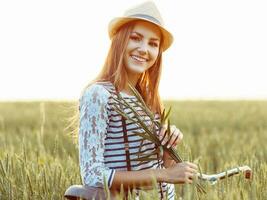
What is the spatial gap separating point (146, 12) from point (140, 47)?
0.13m

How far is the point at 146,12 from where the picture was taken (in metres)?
2.58

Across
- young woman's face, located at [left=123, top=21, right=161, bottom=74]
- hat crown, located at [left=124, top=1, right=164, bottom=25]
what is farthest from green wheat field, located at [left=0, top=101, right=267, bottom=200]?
hat crown, located at [left=124, top=1, right=164, bottom=25]

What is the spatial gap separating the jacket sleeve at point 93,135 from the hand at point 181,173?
0.70 ft

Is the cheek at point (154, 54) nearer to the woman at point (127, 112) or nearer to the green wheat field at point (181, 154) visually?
the woman at point (127, 112)

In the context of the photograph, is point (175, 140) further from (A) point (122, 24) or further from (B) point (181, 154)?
(A) point (122, 24)

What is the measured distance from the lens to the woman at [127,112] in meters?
2.33

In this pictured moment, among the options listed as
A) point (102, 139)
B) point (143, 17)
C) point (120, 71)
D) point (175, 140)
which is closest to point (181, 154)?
point (175, 140)

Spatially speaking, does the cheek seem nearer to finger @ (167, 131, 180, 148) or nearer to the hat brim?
the hat brim

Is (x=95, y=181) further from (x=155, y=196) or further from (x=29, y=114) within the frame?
(x=29, y=114)

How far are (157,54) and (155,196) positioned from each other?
867 millimetres

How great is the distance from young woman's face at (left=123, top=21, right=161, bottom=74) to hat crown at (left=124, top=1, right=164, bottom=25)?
0.04 m

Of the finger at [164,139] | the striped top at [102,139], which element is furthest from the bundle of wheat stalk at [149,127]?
the striped top at [102,139]

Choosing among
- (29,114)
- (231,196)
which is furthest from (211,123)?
(231,196)

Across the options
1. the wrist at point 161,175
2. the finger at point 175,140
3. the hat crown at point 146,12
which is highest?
the hat crown at point 146,12
